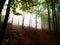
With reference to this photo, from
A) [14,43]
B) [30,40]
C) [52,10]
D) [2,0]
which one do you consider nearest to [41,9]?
[52,10]

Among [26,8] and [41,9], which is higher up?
[41,9]

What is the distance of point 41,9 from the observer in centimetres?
2336

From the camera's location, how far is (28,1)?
15.5ft

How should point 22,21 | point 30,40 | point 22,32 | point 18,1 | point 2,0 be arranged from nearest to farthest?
point 18,1 < point 2,0 < point 30,40 < point 22,32 < point 22,21

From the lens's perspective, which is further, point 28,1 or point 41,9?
point 41,9

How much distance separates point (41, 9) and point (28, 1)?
18.7 metres

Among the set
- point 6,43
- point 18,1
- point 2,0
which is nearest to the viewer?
point 18,1

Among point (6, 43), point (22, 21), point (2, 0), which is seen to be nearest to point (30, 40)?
point (6, 43)

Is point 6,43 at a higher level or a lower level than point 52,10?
lower

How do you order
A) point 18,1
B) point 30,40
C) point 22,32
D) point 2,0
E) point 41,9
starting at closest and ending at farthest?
point 18,1 < point 2,0 < point 30,40 < point 22,32 < point 41,9

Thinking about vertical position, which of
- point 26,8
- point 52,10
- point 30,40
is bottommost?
point 30,40

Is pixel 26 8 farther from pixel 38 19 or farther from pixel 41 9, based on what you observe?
pixel 38 19

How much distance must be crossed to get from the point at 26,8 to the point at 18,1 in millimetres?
318

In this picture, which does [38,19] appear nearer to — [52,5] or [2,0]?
[52,5]
